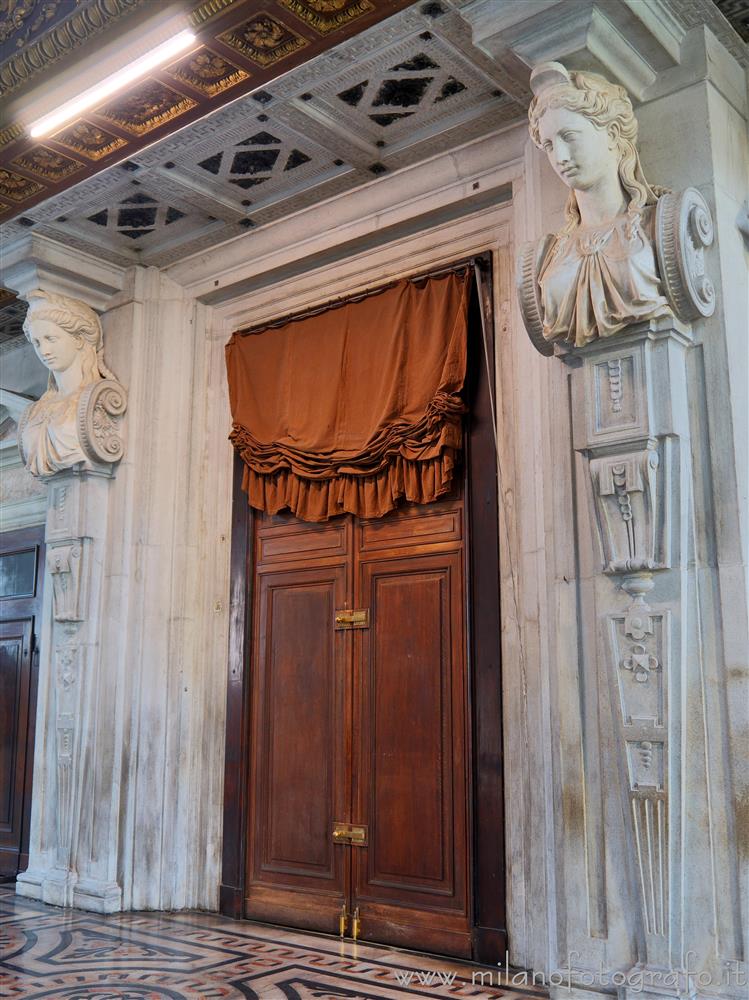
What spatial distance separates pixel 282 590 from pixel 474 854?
68.6 inches

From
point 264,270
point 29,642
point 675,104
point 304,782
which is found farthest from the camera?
point 29,642

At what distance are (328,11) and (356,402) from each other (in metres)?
1.81

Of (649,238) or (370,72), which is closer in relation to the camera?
(649,238)

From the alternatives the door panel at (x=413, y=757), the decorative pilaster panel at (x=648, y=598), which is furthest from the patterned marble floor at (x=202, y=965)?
the decorative pilaster panel at (x=648, y=598)

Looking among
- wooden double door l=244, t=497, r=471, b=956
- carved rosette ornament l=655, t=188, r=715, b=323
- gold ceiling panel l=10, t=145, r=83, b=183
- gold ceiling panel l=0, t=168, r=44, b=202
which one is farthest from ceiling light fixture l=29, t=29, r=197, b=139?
wooden double door l=244, t=497, r=471, b=956

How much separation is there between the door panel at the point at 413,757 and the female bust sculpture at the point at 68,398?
190cm

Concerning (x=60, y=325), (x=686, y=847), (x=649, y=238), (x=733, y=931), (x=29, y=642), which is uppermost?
(x=60, y=325)

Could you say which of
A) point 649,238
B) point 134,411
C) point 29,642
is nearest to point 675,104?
point 649,238

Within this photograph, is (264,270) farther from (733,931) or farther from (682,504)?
(733,931)

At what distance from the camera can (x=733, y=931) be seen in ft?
10.2

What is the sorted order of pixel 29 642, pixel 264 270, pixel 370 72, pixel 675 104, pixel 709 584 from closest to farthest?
1. pixel 709 584
2. pixel 675 104
3. pixel 370 72
4. pixel 264 270
5. pixel 29 642

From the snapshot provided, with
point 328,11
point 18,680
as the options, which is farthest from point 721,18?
point 18,680

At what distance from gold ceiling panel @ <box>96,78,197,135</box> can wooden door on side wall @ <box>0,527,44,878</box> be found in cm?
310

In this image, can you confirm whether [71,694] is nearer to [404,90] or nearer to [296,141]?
[296,141]
